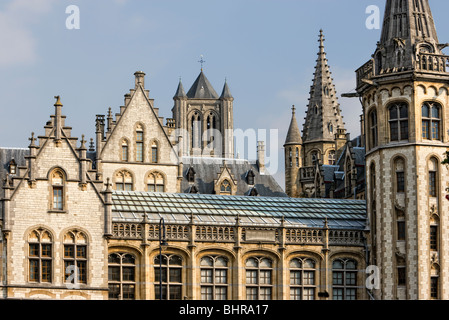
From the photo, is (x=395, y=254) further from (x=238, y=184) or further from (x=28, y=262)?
(x=238, y=184)

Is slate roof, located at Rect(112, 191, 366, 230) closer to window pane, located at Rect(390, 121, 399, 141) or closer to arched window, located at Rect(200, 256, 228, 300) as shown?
arched window, located at Rect(200, 256, 228, 300)

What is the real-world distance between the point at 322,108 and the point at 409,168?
48195mm

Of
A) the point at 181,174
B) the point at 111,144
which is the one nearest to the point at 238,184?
the point at 181,174

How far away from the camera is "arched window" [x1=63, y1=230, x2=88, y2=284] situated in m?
60.5

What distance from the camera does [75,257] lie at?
199 ft

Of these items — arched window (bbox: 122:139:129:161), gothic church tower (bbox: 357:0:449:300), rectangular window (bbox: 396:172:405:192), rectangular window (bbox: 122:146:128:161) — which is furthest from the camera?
rectangular window (bbox: 122:146:128:161)

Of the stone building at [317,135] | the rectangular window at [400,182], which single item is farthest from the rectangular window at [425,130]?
the stone building at [317,135]

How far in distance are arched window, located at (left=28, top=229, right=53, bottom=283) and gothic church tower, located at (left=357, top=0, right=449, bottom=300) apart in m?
19.9

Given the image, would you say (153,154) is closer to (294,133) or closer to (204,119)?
(294,133)

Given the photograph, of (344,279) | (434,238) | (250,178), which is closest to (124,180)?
(250,178)

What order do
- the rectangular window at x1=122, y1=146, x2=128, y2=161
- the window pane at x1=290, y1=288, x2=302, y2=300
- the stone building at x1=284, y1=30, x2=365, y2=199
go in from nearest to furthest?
the window pane at x1=290, y1=288, x2=302, y2=300
the rectangular window at x1=122, y1=146, x2=128, y2=161
the stone building at x1=284, y1=30, x2=365, y2=199

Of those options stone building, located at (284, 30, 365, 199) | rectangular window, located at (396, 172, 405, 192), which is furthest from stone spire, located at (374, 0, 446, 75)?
stone building, located at (284, 30, 365, 199)

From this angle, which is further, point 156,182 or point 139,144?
point 156,182

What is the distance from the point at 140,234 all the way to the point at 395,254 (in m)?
15.7
